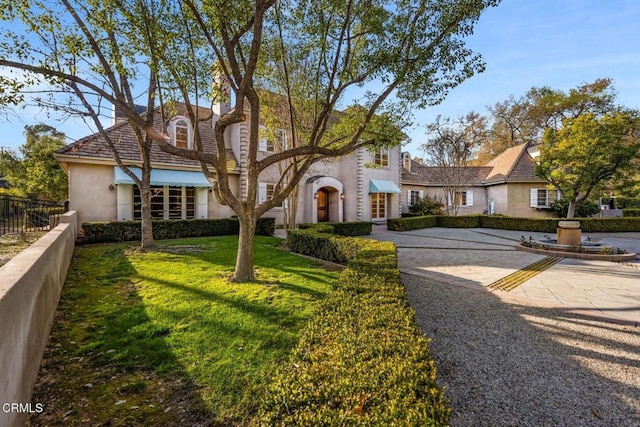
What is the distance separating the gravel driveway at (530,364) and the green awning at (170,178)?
47.1 ft

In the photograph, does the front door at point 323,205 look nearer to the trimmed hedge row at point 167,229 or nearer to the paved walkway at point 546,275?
the trimmed hedge row at point 167,229

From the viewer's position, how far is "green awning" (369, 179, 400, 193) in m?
25.0

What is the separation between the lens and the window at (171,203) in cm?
1703

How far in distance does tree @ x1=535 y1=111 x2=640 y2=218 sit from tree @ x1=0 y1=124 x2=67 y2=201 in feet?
130

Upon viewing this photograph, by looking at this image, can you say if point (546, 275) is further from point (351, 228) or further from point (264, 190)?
point (264, 190)

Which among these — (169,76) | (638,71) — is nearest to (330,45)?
(169,76)

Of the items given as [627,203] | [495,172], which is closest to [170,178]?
[495,172]

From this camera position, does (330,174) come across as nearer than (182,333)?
No

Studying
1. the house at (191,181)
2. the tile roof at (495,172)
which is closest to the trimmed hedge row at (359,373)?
the house at (191,181)

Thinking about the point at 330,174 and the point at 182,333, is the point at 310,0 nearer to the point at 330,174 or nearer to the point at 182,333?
the point at 182,333

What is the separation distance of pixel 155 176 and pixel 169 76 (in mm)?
9529

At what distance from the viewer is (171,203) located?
17766mm

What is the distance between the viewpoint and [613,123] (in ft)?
62.1

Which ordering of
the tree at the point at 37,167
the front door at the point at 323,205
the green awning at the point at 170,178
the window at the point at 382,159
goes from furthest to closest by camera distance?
the tree at the point at 37,167 < the window at the point at 382,159 < the front door at the point at 323,205 < the green awning at the point at 170,178
